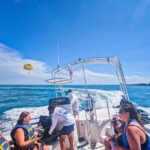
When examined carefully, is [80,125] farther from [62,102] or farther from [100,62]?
[100,62]

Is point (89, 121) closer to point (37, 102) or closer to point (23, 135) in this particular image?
point (23, 135)

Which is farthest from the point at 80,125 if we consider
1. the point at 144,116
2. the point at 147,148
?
the point at 147,148

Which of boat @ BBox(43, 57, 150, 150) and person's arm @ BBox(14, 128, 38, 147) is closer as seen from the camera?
person's arm @ BBox(14, 128, 38, 147)

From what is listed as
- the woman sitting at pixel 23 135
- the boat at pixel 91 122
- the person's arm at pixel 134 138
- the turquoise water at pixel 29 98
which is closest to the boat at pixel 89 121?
the boat at pixel 91 122

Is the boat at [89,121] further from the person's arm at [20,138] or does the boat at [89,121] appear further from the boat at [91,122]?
the person's arm at [20,138]

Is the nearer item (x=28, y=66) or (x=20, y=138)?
(x=20, y=138)

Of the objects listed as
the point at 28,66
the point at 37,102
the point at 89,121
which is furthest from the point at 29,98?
the point at 89,121

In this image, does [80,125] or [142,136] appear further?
[80,125]

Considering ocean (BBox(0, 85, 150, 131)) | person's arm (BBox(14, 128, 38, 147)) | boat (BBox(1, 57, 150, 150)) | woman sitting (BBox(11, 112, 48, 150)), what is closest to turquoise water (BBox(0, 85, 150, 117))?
ocean (BBox(0, 85, 150, 131))

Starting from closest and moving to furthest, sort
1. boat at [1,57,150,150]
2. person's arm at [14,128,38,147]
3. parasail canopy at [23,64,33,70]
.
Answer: person's arm at [14,128,38,147] < boat at [1,57,150,150] < parasail canopy at [23,64,33,70]

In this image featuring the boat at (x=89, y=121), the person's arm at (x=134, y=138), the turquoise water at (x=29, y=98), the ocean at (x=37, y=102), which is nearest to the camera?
the person's arm at (x=134, y=138)

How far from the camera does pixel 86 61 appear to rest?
422 cm

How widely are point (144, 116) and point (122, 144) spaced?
2942mm

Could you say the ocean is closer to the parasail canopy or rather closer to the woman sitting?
the parasail canopy
